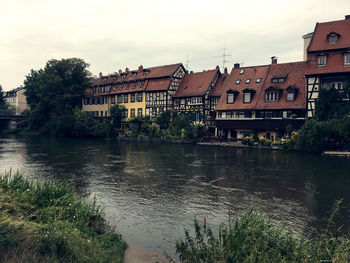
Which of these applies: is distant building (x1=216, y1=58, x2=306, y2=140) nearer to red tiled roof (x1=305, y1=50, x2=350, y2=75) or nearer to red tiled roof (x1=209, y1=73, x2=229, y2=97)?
red tiled roof (x1=209, y1=73, x2=229, y2=97)

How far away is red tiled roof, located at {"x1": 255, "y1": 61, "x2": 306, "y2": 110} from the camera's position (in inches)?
1594

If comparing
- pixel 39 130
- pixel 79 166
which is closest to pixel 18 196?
pixel 79 166

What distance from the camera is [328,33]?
39.6m

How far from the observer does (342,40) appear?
37.6 metres

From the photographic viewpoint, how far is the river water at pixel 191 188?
12.0 metres

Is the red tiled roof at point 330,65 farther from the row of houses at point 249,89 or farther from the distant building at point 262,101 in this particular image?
the distant building at point 262,101

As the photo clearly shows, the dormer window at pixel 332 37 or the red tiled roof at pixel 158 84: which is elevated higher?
the dormer window at pixel 332 37

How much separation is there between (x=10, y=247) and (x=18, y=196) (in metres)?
4.87

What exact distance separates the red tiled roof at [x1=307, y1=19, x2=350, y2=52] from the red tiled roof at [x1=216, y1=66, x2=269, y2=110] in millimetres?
8698

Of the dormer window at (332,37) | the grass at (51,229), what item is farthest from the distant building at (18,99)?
the grass at (51,229)

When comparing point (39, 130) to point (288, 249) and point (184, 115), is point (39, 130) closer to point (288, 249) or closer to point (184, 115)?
point (184, 115)

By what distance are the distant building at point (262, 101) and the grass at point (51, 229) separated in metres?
34.6

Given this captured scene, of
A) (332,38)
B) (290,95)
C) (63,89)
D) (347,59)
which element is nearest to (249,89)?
(290,95)

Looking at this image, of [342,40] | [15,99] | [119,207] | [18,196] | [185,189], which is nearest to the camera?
[18,196]
